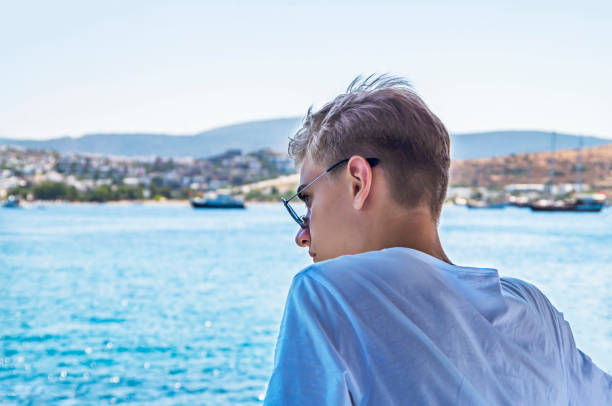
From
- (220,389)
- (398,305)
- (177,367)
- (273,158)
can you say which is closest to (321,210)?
(398,305)

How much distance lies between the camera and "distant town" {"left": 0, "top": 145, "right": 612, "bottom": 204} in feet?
233

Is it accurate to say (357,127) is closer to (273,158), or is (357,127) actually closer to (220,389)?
(220,389)

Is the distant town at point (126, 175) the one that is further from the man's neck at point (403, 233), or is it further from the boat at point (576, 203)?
the man's neck at point (403, 233)

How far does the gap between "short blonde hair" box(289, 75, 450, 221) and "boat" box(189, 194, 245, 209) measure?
216 feet

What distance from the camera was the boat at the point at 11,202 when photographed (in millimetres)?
77812

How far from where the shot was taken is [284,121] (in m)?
77.4

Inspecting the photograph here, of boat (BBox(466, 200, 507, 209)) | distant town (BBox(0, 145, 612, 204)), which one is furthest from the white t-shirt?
boat (BBox(466, 200, 507, 209))

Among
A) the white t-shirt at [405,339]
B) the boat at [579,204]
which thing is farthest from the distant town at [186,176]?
the white t-shirt at [405,339]

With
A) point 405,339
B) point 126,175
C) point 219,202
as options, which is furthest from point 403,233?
point 126,175

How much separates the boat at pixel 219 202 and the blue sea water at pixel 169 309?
31.2 meters

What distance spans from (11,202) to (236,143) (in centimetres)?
2589

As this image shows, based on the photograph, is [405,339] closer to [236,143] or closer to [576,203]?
[576,203]

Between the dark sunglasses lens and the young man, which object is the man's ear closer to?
the young man

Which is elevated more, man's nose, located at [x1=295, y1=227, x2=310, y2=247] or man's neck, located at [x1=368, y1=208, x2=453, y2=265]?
man's neck, located at [x1=368, y1=208, x2=453, y2=265]
